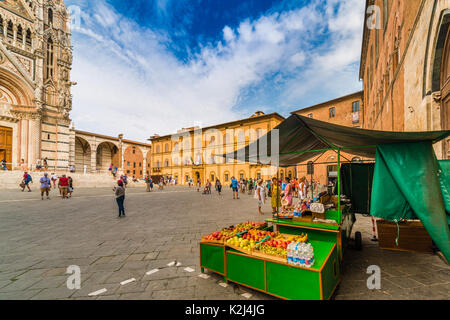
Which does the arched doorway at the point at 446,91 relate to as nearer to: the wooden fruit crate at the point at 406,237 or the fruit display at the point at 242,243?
the wooden fruit crate at the point at 406,237

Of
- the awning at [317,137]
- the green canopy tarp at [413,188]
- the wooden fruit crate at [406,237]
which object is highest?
the awning at [317,137]

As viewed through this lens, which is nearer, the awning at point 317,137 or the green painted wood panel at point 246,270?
the green painted wood panel at point 246,270

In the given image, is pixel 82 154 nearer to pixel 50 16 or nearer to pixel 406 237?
pixel 50 16

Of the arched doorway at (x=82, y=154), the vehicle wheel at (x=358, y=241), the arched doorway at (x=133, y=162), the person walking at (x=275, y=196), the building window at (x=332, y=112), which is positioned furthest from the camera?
the arched doorway at (x=133, y=162)

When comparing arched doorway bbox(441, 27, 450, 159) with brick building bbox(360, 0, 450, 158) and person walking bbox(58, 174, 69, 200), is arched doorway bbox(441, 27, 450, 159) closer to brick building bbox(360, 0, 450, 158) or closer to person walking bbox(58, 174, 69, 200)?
brick building bbox(360, 0, 450, 158)

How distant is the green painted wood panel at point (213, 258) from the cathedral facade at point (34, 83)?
26415mm

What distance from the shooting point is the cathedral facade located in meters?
20.4

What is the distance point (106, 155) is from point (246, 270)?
1909 inches

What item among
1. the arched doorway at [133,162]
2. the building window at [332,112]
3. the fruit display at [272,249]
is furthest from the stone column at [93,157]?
the fruit display at [272,249]

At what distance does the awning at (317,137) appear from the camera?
2.77 m

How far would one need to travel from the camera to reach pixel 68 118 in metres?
24.7

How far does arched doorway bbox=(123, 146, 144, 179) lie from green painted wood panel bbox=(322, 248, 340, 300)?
161ft

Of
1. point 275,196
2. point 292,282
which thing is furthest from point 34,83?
point 292,282
